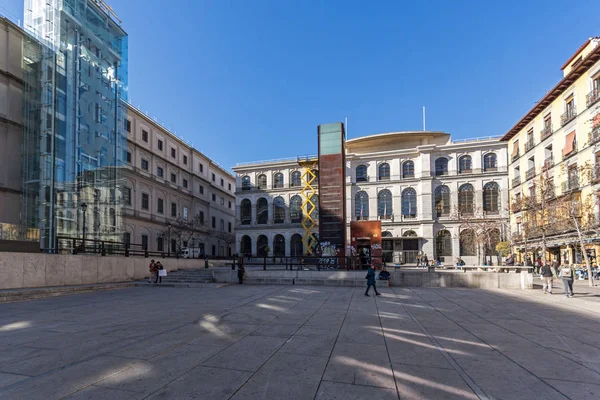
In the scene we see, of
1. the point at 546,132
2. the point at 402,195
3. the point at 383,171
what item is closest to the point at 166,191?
the point at 383,171

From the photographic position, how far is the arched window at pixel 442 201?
49688 mm

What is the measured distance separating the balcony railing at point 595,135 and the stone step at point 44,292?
3577 centimetres

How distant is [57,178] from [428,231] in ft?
140

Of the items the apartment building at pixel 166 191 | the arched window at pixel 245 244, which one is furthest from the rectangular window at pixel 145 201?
the arched window at pixel 245 244

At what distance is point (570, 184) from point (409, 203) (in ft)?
69.9

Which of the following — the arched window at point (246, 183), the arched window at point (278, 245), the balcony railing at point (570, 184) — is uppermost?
the arched window at point (246, 183)

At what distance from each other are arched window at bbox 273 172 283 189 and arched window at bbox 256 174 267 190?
5.19 ft

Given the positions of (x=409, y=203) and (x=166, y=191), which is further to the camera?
(x=409, y=203)

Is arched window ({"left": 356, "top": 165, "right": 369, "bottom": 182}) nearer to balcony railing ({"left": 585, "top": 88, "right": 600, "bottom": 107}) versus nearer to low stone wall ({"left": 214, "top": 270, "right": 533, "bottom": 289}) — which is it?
balcony railing ({"left": 585, "top": 88, "right": 600, "bottom": 107})

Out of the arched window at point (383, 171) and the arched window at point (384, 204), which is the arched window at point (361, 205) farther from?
the arched window at point (383, 171)

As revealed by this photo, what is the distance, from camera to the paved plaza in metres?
4.44

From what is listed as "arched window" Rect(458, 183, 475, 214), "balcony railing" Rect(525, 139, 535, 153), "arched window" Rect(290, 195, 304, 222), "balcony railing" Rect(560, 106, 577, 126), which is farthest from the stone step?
"arched window" Rect(458, 183, 475, 214)

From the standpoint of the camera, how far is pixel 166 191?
48375mm

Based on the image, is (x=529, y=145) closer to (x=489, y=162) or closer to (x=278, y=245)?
(x=489, y=162)
